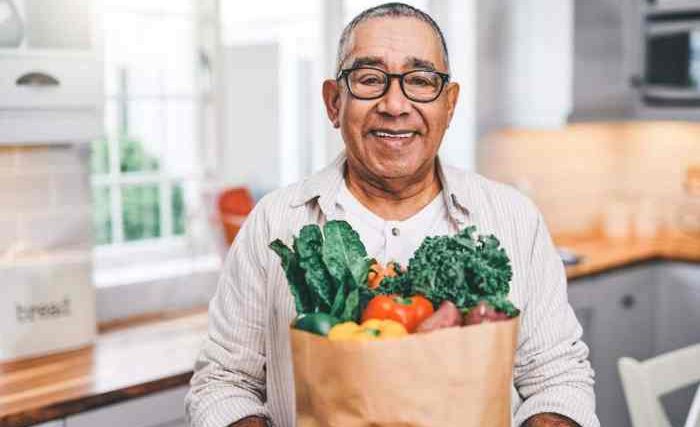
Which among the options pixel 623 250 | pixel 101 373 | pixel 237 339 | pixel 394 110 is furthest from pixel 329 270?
pixel 623 250

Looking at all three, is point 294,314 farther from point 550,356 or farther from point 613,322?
point 613,322

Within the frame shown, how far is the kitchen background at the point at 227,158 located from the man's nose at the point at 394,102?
81 cm

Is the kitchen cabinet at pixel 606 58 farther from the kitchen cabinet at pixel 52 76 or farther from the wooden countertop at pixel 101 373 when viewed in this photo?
the kitchen cabinet at pixel 52 76

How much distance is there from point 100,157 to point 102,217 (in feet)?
0.63

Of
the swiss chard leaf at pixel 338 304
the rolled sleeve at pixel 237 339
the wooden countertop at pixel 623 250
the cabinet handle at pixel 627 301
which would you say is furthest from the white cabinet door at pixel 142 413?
the cabinet handle at pixel 627 301

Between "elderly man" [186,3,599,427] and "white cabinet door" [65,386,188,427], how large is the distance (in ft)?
1.90

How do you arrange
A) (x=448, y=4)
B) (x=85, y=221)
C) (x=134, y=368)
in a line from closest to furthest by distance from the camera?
(x=134, y=368), (x=85, y=221), (x=448, y=4)

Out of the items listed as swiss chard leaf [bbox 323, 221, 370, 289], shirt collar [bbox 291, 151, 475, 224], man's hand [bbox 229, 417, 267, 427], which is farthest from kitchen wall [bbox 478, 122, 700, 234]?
swiss chard leaf [bbox 323, 221, 370, 289]

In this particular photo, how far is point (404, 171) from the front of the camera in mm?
1694

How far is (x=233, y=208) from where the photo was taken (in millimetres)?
3188

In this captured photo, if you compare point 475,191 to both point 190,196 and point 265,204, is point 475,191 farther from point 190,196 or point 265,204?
point 190,196

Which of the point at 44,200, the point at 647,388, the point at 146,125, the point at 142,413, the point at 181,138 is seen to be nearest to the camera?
the point at 647,388

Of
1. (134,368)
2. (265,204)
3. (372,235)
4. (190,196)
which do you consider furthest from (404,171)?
(190,196)

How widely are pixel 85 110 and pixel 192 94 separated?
31.3 inches
